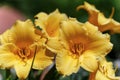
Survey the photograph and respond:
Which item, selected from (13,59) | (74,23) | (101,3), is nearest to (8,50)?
(13,59)

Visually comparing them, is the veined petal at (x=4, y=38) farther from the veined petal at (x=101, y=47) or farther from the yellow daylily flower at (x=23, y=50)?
the veined petal at (x=101, y=47)

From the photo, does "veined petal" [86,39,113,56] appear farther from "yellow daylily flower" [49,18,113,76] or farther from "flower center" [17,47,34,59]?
"flower center" [17,47,34,59]

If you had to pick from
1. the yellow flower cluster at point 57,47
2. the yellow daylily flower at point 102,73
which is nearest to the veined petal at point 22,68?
the yellow flower cluster at point 57,47

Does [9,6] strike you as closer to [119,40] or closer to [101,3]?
[101,3]

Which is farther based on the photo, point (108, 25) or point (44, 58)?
point (108, 25)

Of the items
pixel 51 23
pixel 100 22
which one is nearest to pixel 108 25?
pixel 100 22

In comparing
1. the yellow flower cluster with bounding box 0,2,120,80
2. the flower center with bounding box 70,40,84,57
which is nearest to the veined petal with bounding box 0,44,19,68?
the yellow flower cluster with bounding box 0,2,120,80

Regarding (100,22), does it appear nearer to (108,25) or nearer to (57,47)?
(108,25)
